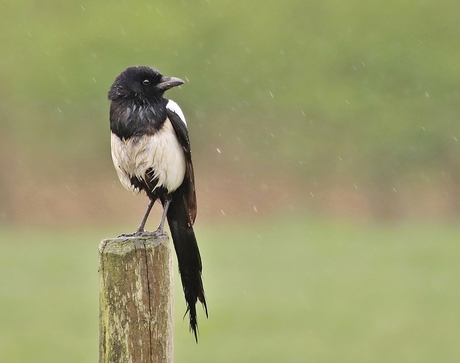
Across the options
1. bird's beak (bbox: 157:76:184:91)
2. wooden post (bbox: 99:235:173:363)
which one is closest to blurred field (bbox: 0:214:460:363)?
bird's beak (bbox: 157:76:184:91)

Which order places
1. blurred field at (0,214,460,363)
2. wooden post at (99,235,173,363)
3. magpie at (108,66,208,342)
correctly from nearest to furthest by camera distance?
wooden post at (99,235,173,363) → magpie at (108,66,208,342) → blurred field at (0,214,460,363)

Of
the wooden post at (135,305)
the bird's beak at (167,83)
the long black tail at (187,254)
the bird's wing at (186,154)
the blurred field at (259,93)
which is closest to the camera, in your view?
the wooden post at (135,305)

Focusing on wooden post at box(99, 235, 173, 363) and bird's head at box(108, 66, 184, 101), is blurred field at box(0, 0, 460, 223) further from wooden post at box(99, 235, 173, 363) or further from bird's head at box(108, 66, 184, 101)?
wooden post at box(99, 235, 173, 363)

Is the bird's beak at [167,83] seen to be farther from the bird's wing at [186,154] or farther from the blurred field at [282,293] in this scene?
the blurred field at [282,293]

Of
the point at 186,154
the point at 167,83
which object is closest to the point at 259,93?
the point at 167,83

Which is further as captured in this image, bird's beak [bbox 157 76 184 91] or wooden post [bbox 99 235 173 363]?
bird's beak [bbox 157 76 184 91]

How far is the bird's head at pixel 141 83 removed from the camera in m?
5.29

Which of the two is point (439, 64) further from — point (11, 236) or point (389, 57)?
point (11, 236)

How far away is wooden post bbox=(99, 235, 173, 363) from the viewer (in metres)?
3.63

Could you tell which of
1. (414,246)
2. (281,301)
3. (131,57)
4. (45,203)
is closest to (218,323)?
(281,301)

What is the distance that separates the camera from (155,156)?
16.8 ft

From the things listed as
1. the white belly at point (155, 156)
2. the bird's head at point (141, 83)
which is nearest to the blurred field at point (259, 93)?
the bird's head at point (141, 83)

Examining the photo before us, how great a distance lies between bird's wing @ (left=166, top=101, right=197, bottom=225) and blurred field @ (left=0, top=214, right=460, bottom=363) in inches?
170

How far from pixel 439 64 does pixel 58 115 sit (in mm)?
9673
